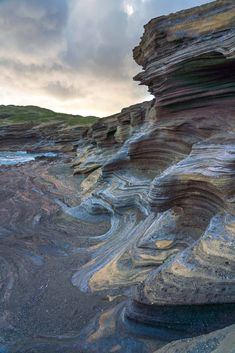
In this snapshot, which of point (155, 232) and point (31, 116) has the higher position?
point (31, 116)

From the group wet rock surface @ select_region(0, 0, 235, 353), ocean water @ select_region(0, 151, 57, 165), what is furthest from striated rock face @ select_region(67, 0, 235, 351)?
ocean water @ select_region(0, 151, 57, 165)

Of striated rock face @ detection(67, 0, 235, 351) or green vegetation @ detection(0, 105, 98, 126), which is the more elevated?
green vegetation @ detection(0, 105, 98, 126)

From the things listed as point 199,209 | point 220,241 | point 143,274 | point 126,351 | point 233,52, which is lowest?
point 126,351

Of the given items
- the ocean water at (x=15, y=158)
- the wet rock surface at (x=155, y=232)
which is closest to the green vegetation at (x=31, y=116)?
the ocean water at (x=15, y=158)

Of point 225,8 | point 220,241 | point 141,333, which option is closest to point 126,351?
point 141,333

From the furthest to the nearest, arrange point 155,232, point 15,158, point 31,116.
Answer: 1. point 31,116
2. point 15,158
3. point 155,232

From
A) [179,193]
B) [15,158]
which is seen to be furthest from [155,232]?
[15,158]

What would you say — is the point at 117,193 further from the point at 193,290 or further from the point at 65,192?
the point at 193,290

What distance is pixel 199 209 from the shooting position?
8938 millimetres

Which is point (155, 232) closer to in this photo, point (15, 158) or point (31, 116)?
point (15, 158)

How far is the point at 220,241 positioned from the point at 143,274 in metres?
2.16

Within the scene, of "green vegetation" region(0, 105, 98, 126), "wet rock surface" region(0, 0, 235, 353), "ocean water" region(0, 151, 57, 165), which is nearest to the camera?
"wet rock surface" region(0, 0, 235, 353)

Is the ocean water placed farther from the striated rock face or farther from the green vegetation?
the green vegetation

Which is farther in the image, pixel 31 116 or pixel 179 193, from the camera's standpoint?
pixel 31 116
